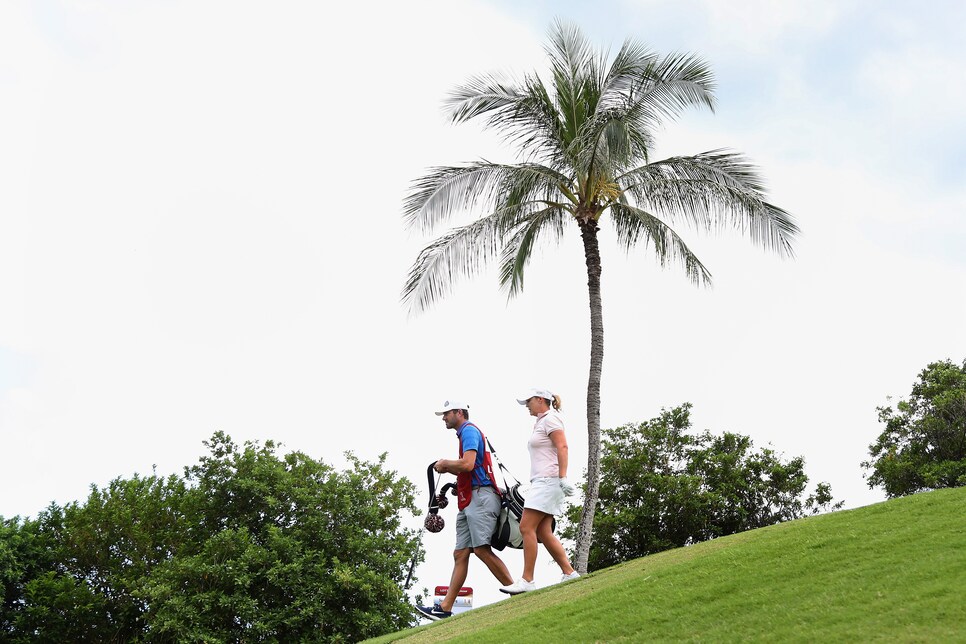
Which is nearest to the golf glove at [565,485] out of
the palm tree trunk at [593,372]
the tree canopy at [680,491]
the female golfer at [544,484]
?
the female golfer at [544,484]

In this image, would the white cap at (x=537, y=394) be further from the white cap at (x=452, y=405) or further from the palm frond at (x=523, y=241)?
the palm frond at (x=523, y=241)

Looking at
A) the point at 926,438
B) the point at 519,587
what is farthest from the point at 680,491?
the point at 519,587

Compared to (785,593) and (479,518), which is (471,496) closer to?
(479,518)

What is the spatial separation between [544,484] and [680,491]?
19690 mm

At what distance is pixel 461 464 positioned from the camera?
1042 centimetres

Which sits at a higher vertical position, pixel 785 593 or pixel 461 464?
pixel 461 464

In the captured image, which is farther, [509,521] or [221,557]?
[221,557]

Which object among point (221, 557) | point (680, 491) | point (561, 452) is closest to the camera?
point (561, 452)

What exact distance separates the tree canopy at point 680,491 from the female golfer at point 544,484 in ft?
61.6

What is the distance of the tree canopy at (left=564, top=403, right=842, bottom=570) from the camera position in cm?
2891

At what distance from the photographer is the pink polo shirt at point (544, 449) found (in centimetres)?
1030

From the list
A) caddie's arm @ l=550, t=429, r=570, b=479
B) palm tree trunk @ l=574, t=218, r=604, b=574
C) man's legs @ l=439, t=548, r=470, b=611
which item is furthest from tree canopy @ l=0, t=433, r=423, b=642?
caddie's arm @ l=550, t=429, r=570, b=479

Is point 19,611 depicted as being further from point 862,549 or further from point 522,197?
point 862,549

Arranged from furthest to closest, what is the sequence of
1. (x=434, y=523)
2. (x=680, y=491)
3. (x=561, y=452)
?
(x=680, y=491), (x=434, y=523), (x=561, y=452)
